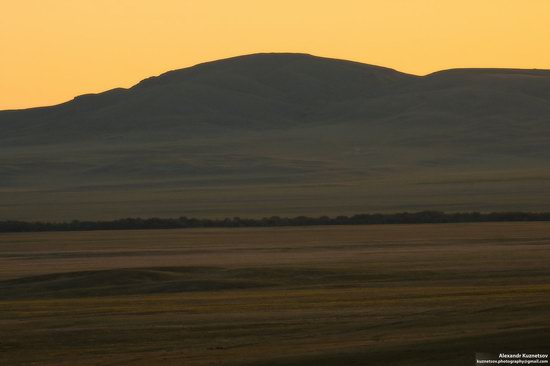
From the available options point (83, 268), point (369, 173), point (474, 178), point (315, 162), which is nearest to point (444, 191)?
point (474, 178)

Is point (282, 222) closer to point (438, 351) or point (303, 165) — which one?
point (438, 351)

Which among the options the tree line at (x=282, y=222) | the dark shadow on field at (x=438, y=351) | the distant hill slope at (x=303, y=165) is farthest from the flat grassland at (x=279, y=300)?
the distant hill slope at (x=303, y=165)

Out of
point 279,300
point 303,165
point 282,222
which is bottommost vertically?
point 279,300

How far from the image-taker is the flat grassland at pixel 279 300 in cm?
2112

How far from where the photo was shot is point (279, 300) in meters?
31.0

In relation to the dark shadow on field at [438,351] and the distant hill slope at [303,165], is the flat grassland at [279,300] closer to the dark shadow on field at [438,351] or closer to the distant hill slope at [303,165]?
the dark shadow on field at [438,351]

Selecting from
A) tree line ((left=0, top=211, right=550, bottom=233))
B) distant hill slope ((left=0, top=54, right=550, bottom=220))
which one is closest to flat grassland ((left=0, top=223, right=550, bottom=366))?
tree line ((left=0, top=211, right=550, bottom=233))

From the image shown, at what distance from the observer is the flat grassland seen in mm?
21125

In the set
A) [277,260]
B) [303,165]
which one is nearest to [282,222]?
[277,260]

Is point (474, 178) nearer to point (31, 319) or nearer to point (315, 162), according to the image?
point (315, 162)

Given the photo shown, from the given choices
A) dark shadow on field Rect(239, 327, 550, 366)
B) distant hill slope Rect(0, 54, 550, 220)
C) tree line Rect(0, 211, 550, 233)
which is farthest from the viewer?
distant hill slope Rect(0, 54, 550, 220)

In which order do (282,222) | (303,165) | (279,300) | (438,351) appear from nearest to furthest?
(438,351) → (279,300) → (282,222) → (303,165)

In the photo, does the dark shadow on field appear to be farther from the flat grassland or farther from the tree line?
the tree line

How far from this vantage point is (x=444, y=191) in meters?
106
